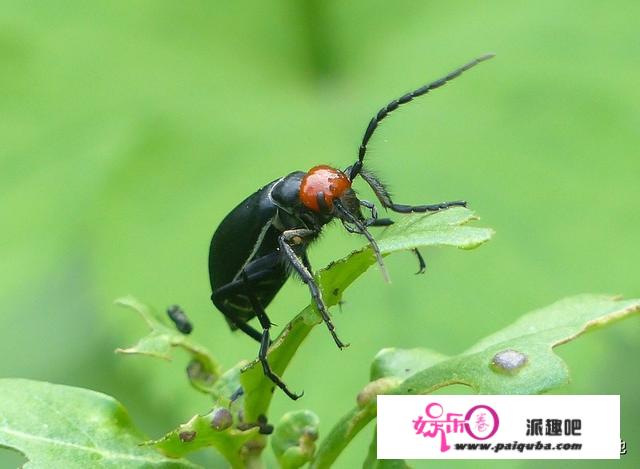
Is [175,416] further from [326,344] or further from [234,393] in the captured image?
[234,393]

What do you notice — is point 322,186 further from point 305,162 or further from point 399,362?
point 305,162

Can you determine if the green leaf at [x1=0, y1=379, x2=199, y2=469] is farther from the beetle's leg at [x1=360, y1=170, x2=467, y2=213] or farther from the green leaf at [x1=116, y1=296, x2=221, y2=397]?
the beetle's leg at [x1=360, y1=170, x2=467, y2=213]

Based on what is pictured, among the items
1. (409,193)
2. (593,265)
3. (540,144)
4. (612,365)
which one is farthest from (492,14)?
(612,365)

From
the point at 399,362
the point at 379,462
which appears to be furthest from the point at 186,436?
the point at 399,362

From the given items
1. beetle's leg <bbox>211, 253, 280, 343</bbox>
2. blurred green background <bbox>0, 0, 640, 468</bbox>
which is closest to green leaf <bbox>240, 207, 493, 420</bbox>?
beetle's leg <bbox>211, 253, 280, 343</bbox>

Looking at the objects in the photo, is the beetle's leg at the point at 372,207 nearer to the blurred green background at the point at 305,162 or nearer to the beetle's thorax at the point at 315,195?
the beetle's thorax at the point at 315,195
